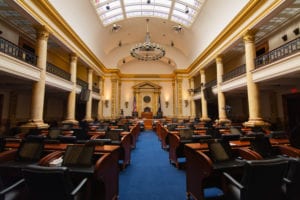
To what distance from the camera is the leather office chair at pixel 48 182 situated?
4.73 ft

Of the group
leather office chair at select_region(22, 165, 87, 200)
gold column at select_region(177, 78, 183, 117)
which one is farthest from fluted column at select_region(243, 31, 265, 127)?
gold column at select_region(177, 78, 183, 117)

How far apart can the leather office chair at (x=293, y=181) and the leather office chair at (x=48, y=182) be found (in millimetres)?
2415

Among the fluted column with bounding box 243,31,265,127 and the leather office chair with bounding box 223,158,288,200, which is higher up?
the fluted column with bounding box 243,31,265,127

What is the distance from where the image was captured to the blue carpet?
9.61 feet

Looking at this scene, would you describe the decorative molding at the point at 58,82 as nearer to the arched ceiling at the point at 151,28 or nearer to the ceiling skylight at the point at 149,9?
the arched ceiling at the point at 151,28

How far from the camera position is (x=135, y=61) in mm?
20312

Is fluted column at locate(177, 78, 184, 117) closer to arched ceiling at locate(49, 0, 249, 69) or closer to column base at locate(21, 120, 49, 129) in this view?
arched ceiling at locate(49, 0, 249, 69)

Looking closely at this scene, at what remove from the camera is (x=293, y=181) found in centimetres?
178

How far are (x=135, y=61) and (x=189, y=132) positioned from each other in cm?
1684

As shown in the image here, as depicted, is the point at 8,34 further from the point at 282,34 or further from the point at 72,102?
the point at 282,34

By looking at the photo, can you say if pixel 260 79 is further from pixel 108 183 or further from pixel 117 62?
pixel 117 62

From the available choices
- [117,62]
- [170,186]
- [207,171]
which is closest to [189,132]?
[170,186]

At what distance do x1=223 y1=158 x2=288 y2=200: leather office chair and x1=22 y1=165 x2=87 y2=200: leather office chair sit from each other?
1.80 metres

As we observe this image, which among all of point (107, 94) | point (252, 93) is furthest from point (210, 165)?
point (107, 94)
